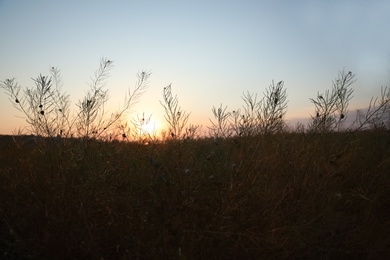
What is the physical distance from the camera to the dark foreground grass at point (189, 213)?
2576mm

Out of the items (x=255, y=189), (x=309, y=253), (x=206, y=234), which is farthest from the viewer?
(x=255, y=189)

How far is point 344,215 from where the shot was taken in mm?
3336

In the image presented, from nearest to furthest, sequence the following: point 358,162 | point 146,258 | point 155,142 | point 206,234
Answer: point 146,258
point 206,234
point 155,142
point 358,162

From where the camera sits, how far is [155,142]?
4258mm

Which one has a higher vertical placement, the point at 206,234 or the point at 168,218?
the point at 168,218

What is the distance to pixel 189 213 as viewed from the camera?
282 centimetres

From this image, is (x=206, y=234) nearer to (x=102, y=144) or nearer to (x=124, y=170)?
(x=124, y=170)

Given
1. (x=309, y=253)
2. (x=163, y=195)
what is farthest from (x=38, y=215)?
(x=309, y=253)

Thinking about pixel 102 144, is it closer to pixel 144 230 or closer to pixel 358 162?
pixel 144 230

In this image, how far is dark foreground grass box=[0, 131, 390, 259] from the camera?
2.58m

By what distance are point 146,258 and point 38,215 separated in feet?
4.80

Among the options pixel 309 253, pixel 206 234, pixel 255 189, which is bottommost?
pixel 309 253

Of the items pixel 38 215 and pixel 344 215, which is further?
pixel 344 215

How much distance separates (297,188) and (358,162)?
2.30 meters
